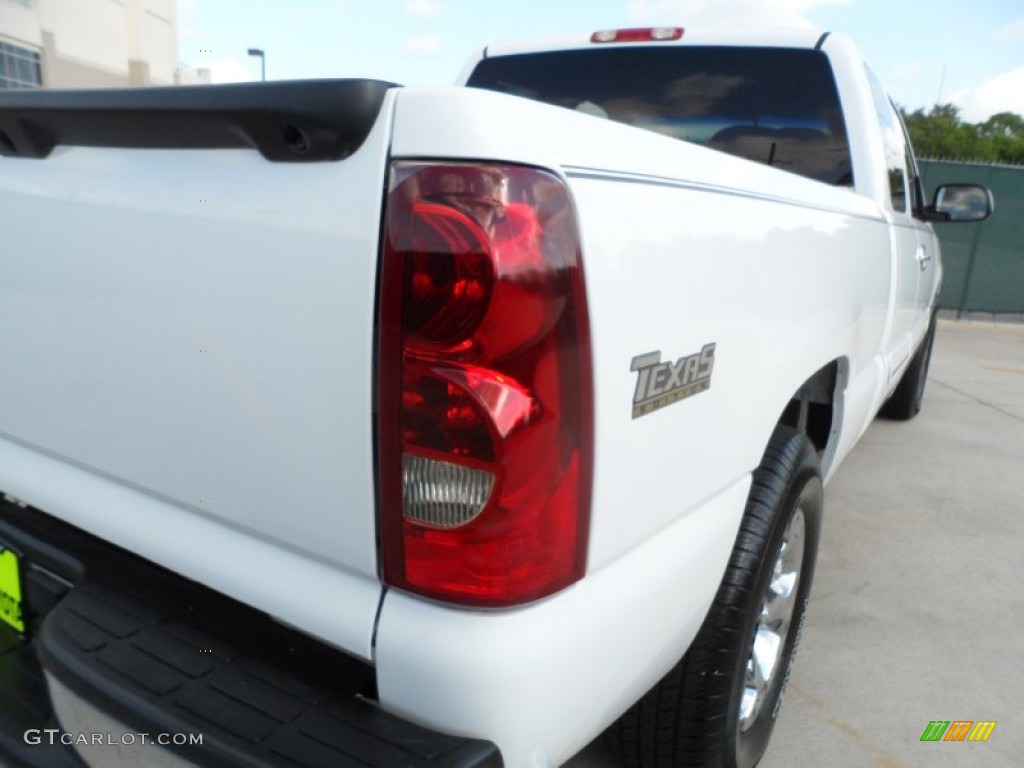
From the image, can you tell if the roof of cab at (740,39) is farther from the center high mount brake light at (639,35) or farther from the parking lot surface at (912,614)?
the parking lot surface at (912,614)

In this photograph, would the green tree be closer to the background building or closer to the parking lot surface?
the background building

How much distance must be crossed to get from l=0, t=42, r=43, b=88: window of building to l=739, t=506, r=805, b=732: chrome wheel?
98.1ft

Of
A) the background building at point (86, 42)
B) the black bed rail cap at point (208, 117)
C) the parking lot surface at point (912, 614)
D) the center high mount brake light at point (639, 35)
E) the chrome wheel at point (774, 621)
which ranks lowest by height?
the parking lot surface at point (912, 614)

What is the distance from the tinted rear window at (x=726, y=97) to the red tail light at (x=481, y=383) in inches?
85.7

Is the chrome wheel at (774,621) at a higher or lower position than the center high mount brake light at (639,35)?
lower

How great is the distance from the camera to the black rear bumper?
112cm

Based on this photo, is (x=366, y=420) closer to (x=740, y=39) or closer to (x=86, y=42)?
(x=740, y=39)

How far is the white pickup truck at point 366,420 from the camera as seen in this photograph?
1.08 m

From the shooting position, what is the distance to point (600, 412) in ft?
3.82

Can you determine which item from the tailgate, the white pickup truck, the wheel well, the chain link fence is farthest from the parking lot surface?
the chain link fence

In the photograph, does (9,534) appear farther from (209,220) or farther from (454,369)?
(454,369)

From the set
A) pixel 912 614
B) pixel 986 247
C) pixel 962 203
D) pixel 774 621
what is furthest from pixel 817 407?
pixel 986 247

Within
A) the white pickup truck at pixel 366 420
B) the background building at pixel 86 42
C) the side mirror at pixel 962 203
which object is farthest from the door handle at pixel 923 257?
the background building at pixel 86 42

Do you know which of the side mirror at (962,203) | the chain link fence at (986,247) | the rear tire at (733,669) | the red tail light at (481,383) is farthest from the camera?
the chain link fence at (986,247)
